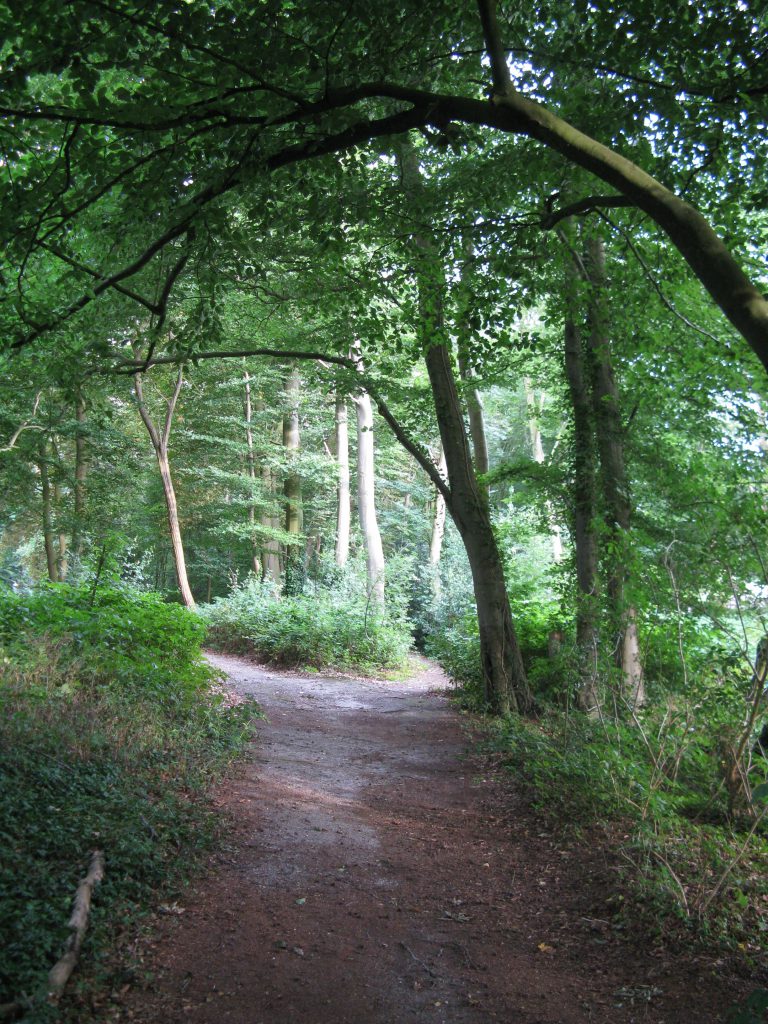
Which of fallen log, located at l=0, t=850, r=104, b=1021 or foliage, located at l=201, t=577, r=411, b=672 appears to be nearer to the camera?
fallen log, located at l=0, t=850, r=104, b=1021

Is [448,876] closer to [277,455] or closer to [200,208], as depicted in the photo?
[200,208]

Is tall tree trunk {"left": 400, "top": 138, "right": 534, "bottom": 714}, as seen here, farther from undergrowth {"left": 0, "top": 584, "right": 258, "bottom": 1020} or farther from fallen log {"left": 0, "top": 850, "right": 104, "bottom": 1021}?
fallen log {"left": 0, "top": 850, "right": 104, "bottom": 1021}

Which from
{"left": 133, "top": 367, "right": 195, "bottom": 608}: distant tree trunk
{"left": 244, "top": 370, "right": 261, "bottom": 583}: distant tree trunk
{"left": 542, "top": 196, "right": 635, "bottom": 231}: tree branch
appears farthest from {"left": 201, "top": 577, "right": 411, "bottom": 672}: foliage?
{"left": 542, "top": 196, "right": 635, "bottom": 231}: tree branch

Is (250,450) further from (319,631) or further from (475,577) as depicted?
(475,577)

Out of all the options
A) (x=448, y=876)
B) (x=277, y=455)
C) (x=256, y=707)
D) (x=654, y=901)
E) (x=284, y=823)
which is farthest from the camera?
(x=277, y=455)

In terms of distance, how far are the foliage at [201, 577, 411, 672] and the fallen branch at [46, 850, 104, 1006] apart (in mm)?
12565

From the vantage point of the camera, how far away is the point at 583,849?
5.74 m

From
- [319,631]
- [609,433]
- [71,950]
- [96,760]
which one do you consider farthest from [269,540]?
[71,950]

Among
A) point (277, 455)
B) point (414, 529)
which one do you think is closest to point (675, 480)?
point (277, 455)

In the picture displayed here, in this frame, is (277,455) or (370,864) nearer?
(370,864)

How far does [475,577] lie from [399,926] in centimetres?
752

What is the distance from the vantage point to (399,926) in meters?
4.61

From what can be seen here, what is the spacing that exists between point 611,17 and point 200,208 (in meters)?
3.06

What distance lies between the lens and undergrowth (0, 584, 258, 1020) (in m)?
3.78
